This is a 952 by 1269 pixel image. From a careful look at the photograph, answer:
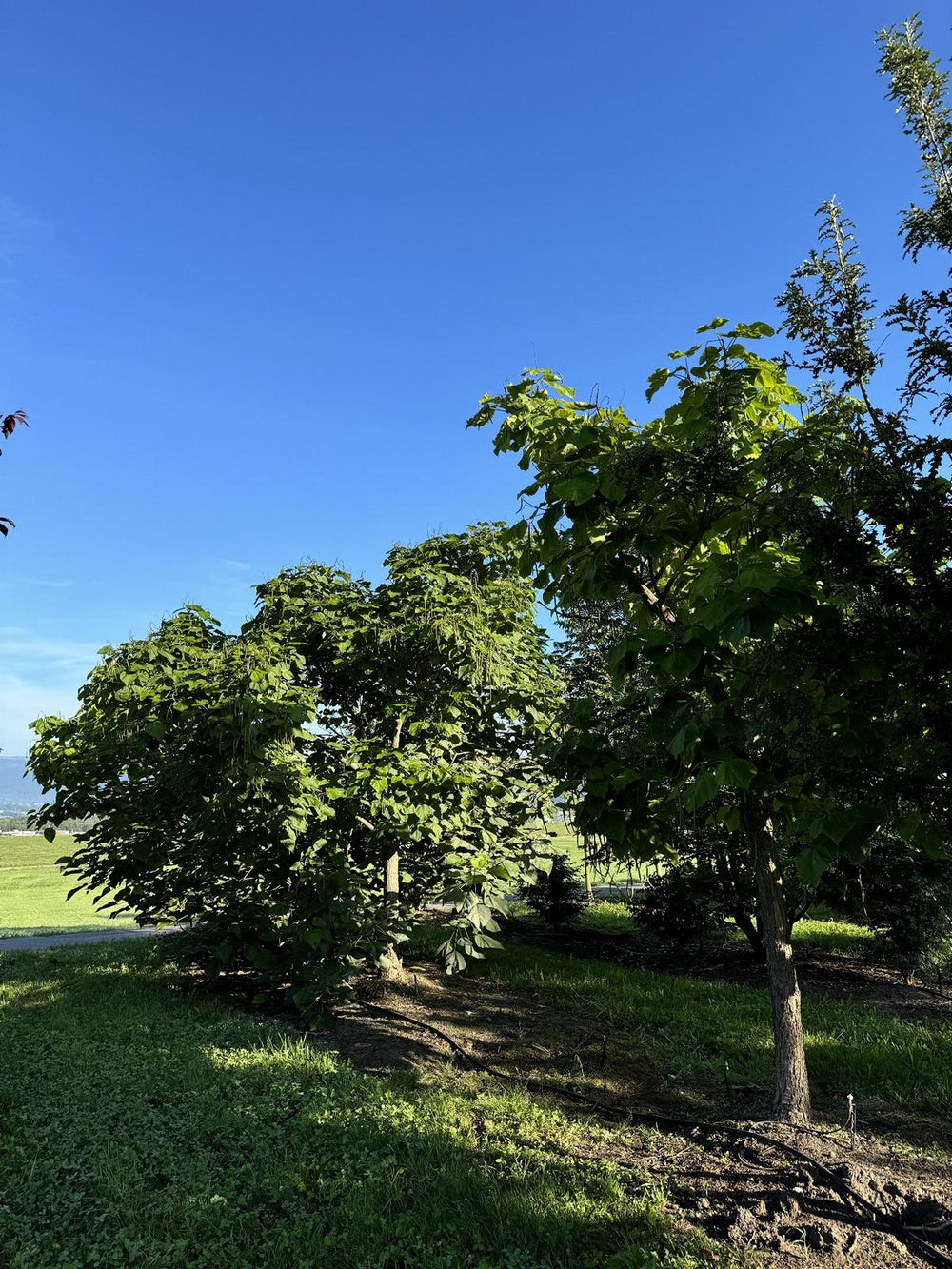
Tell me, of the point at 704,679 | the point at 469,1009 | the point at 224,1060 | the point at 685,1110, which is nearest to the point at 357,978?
the point at 469,1009

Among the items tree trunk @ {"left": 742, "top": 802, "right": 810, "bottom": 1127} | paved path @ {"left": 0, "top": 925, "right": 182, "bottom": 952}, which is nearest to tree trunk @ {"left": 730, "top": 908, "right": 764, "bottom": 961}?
tree trunk @ {"left": 742, "top": 802, "right": 810, "bottom": 1127}

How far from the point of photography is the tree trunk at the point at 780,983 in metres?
4.19

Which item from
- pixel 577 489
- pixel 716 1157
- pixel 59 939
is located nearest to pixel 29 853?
pixel 59 939

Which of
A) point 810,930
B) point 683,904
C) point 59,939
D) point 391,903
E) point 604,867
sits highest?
point 604,867

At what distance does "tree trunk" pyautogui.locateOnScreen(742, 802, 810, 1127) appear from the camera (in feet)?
13.7

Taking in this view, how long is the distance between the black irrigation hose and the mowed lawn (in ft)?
26.7

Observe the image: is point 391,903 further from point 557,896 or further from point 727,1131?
point 557,896

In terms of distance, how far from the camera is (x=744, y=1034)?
621 centimetres

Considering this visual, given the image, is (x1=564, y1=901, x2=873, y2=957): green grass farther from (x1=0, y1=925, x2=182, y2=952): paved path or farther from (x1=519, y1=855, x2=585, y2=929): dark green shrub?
(x1=0, y1=925, x2=182, y2=952): paved path

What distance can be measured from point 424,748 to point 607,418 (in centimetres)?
360

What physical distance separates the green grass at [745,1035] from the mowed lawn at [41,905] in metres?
8.09

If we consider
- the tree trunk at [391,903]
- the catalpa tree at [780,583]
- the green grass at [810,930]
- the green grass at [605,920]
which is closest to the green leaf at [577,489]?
the catalpa tree at [780,583]

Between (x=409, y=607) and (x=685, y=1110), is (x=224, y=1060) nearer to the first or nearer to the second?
(x=685, y=1110)

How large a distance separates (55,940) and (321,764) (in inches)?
404
